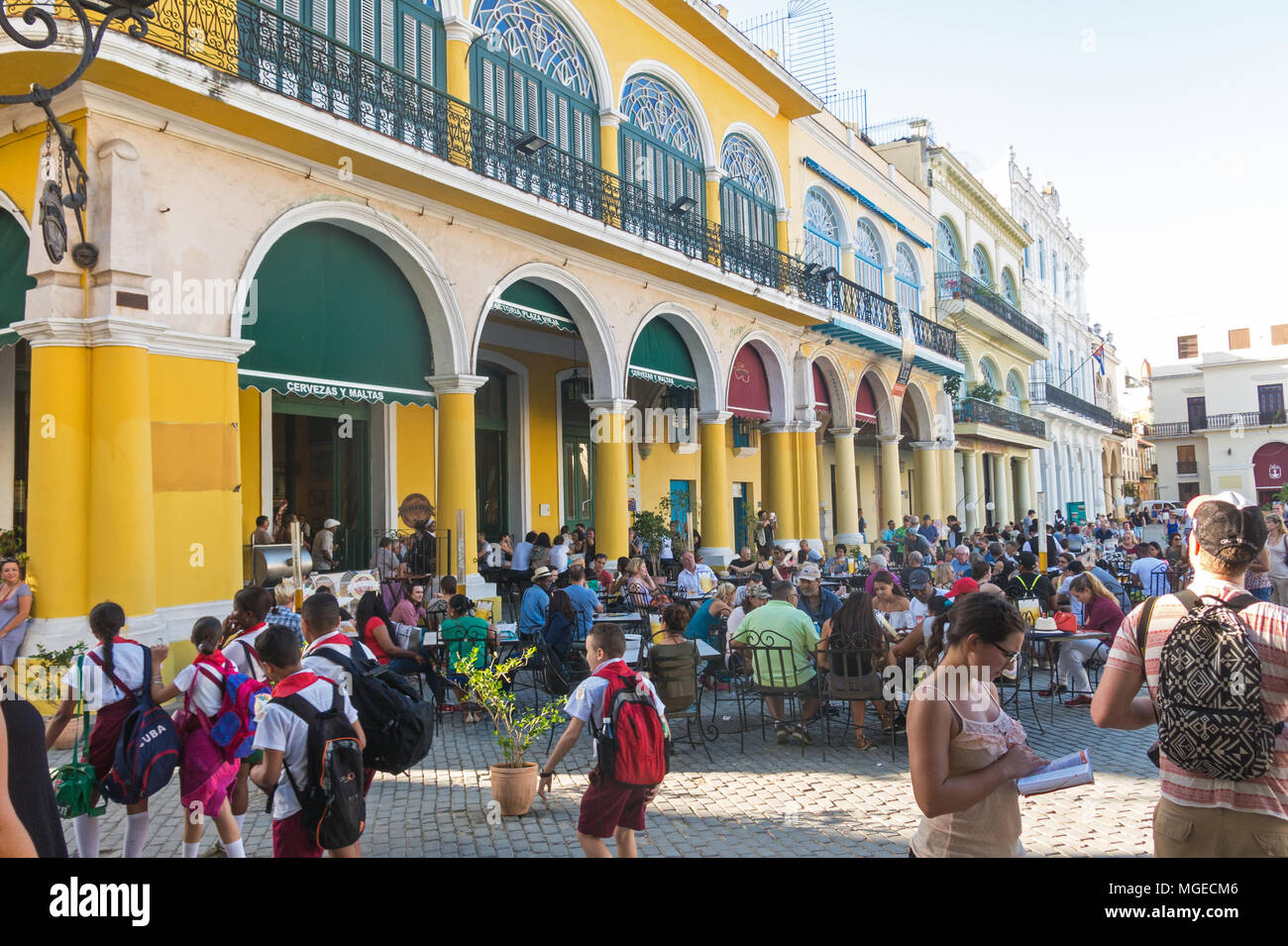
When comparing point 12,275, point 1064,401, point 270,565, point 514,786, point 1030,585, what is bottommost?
point 514,786

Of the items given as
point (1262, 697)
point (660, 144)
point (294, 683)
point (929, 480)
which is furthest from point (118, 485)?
point (929, 480)

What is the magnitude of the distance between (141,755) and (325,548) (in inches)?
357

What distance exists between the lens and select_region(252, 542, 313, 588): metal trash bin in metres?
10.6

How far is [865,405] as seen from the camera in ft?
77.8

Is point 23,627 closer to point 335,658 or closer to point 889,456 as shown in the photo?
point 335,658

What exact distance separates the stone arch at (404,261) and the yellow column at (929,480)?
1869 centimetres

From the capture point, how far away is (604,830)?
13.3ft

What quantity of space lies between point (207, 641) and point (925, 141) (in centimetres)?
2887

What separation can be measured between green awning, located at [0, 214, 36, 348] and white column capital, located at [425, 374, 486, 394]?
4502 millimetres

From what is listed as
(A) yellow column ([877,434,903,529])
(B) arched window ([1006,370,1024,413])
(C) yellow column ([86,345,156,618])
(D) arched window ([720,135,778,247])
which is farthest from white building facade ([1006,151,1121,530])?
(C) yellow column ([86,345,156,618])

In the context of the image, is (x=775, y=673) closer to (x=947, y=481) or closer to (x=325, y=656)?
(x=325, y=656)

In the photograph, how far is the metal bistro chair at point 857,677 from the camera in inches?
287

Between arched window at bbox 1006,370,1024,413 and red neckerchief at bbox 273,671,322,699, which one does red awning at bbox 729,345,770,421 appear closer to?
red neckerchief at bbox 273,671,322,699
